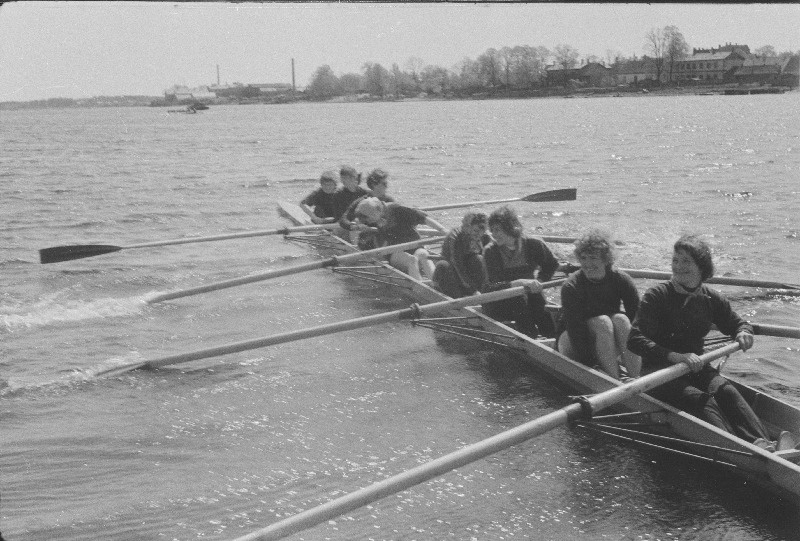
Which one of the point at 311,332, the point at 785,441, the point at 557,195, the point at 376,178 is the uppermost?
the point at 376,178

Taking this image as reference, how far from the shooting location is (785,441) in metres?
6.07

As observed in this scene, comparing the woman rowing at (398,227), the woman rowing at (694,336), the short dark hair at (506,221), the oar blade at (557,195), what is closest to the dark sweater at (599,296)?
the woman rowing at (694,336)

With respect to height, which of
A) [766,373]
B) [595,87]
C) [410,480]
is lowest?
[766,373]

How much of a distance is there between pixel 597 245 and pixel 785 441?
6.64ft

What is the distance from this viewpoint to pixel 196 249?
1745 cm

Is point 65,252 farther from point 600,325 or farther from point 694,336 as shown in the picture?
point 694,336

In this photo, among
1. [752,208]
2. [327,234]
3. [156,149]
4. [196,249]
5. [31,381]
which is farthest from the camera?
[156,149]

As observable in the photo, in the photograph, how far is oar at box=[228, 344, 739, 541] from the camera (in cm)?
452

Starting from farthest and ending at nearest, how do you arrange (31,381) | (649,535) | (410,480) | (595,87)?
(595,87), (31,381), (649,535), (410,480)

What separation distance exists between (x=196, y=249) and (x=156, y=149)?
33.7 meters

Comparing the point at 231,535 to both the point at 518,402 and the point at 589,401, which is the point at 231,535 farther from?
the point at 518,402

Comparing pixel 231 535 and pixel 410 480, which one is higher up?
pixel 410 480

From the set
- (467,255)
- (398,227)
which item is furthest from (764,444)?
(398,227)

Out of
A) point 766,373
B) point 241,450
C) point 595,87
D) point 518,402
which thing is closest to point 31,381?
point 241,450
